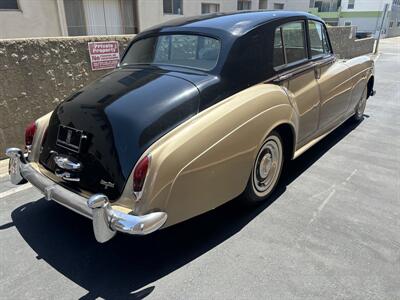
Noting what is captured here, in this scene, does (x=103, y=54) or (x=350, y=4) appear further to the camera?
(x=350, y=4)

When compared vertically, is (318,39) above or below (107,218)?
above

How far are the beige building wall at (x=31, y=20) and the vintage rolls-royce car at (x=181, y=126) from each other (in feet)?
29.9

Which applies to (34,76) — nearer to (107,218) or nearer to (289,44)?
(107,218)

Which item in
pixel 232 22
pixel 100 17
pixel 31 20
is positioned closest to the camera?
pixel 232 22

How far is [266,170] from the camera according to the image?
3330 millimetres

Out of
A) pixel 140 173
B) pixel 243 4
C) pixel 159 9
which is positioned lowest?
pixel 140 173

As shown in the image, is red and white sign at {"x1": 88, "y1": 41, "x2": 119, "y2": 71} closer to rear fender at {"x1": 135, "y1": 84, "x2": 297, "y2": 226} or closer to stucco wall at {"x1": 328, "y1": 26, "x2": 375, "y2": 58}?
rear fender at {"x1": 135, "y1": 84, "x2": 297, "y2": 226}

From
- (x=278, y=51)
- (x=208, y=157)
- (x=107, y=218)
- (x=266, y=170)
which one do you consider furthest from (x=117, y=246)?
(x=278, y=51)

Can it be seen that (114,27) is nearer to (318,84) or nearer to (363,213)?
(318,84)

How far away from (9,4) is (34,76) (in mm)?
7866

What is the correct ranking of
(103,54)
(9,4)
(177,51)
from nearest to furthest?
(177,51)
(103,54)
(9,4)

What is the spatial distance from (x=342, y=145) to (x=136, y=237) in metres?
3.50

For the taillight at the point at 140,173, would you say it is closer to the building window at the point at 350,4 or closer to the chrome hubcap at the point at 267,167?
the chrome hubcap at the point at 267,167

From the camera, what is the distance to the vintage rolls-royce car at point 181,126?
2.36m
